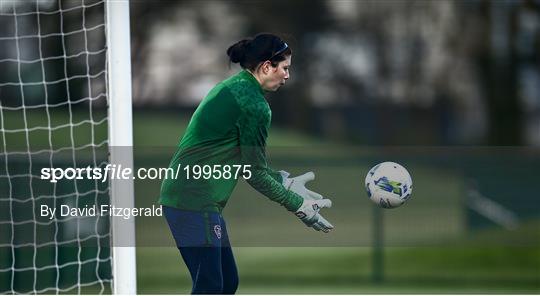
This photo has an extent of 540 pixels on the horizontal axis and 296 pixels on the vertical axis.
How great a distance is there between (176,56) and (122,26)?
5.84m

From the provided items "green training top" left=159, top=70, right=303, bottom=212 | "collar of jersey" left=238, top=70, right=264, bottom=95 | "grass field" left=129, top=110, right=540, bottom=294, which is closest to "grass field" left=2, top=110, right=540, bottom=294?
"grass field" left=129, top=110, right=540, bottom=294

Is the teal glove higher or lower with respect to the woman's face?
lower

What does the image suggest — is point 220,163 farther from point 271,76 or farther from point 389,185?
point 389,185

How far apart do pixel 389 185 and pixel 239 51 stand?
4.05ft

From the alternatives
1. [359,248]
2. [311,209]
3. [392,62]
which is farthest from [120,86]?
[392,62]

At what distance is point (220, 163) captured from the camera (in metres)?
5.02

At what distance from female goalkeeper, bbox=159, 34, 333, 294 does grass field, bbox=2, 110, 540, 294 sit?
325 cm

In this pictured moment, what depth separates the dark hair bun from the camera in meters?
5.01

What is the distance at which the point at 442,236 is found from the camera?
28.5 ft

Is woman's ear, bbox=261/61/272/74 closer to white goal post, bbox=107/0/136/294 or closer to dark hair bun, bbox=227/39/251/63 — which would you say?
dark hair bun, bbox=227/39/251/63

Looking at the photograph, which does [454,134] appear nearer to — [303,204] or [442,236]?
[442,236]

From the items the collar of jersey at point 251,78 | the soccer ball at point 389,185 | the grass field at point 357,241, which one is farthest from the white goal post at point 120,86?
the grass field at point 357,241

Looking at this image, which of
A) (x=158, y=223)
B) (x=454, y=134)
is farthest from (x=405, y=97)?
(x=158, y=223)

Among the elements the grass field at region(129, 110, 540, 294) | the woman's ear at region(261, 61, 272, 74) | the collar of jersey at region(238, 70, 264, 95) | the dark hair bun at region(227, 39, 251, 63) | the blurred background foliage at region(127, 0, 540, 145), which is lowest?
the grass field at region(129, 110, 540, 294)
